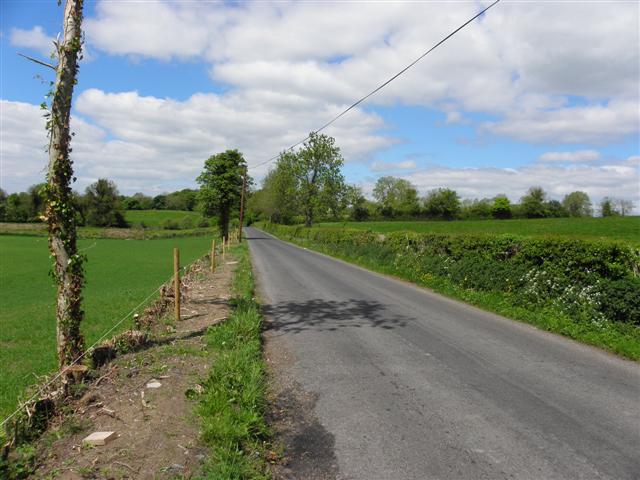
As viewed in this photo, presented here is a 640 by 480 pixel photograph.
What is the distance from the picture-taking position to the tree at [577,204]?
79562mm

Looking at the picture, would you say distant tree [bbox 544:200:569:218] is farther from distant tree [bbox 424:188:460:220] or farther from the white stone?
the white stone

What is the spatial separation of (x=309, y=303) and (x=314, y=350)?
14.8 ft

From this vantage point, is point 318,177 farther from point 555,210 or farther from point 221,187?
point 555,210

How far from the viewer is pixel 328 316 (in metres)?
9.93

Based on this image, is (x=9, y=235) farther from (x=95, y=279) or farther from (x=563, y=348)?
(x=563, y=348)

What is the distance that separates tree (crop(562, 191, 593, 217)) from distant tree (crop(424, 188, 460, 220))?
1928 cm

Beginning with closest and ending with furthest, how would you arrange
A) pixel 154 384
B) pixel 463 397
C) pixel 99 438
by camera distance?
pixel 99 438 → pixel 463 397 → pixel 154 384

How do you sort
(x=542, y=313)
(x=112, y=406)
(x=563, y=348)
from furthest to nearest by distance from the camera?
(x=542, y=313), (x=563, y=348), (x=112, y=406)

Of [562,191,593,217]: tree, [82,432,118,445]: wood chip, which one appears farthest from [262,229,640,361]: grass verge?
[562,191,593,217]: tree

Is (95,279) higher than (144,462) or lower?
lower

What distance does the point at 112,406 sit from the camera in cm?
466

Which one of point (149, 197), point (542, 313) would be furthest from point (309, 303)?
point (149, 197)

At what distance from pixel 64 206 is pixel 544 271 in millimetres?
10198

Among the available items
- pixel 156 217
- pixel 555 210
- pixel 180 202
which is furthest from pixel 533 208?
pixel 180 202
